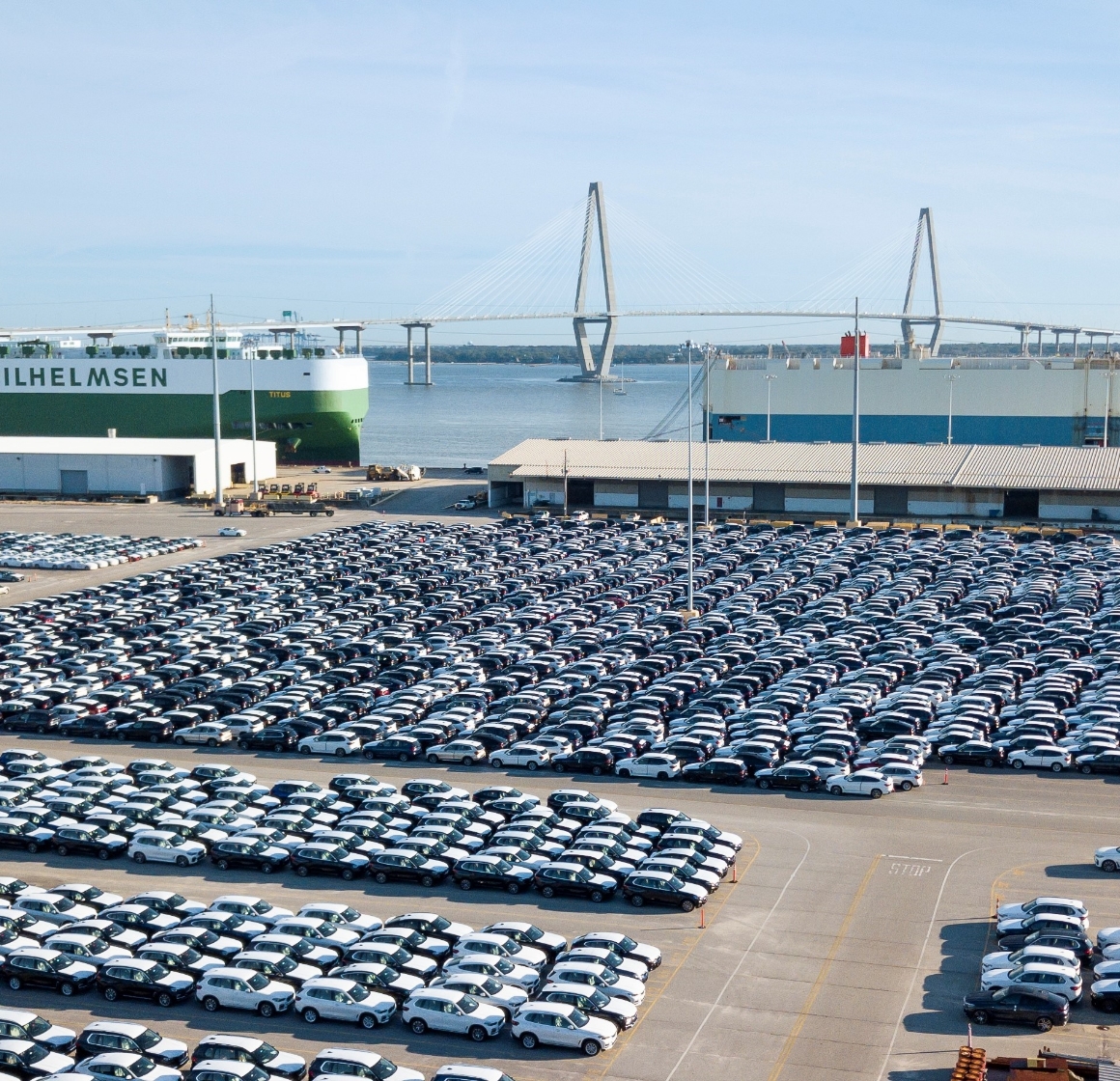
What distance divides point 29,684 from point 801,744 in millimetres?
18031

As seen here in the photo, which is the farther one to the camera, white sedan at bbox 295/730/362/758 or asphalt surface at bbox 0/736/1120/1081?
white sedan at bbox 295/730/362/758

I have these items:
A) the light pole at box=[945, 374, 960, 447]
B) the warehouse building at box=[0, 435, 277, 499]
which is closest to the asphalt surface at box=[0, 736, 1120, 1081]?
the warehouse building at box=[0, 435, 277, 499]

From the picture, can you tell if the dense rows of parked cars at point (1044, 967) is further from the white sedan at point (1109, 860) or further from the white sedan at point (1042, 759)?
the white sedan at point (1042, 759)

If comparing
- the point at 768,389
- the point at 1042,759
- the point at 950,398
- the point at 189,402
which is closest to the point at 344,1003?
the point at 1042,759

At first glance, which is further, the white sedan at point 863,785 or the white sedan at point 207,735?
the white sedan at point 207,735

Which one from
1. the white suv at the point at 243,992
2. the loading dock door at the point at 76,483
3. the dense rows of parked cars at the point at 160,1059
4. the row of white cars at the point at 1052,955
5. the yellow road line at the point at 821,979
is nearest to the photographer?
the dense rows of parked cars at the point at 160,1059

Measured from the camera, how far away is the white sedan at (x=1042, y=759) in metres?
27.4

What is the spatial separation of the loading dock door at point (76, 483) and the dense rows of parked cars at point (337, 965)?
5092 centimetres

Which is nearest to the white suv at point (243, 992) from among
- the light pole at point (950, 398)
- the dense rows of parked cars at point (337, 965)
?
the dense rows of parked cars at point (337, 965)

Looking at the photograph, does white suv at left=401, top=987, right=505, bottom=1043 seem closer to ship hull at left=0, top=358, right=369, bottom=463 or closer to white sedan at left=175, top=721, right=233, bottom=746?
white sedan at left=175, top=721, right=233, bottom=746

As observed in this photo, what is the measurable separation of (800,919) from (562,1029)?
510 cm

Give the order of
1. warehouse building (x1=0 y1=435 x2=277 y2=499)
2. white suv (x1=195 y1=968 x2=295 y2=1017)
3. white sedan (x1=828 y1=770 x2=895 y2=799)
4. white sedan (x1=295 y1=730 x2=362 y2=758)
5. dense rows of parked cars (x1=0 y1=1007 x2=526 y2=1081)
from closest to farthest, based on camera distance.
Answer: dense rows of parked cars (x1=0 y1=1007 x2=526 y2=1081), white suv (x1=195 y1=968 x2=295 y2=1017), white sedan (x1=828 y1=770 x2=895 y2=799), white sedan (x1=295 y1=730 x2=362 y2=758), warehouse building (x1=0 y1=435 x2=277 y2=499)

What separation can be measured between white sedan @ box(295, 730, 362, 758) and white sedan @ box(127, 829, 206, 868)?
19.5 ft

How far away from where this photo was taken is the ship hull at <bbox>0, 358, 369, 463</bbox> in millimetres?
83375
